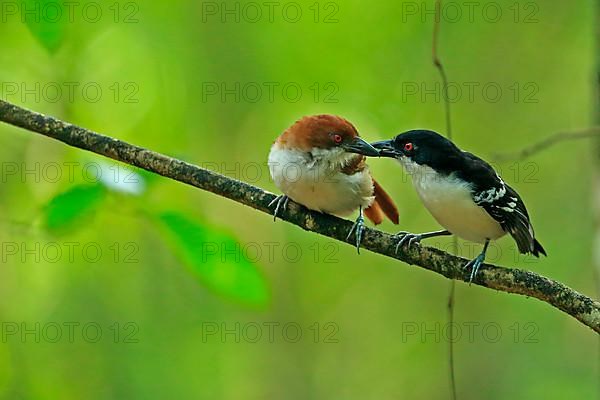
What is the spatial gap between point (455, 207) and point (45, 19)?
168 cm

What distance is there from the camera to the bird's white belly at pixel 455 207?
119 inches

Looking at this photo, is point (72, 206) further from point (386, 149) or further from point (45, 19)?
point (386, 149)

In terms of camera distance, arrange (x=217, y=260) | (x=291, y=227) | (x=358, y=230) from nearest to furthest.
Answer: (x=217, y=260)
(x=358, y=230)
(x=291, y=227)

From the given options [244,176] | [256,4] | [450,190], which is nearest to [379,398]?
[244,176]

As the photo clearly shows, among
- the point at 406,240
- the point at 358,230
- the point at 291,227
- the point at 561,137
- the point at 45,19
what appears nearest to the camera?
the point at 45,19

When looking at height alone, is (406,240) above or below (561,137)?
below

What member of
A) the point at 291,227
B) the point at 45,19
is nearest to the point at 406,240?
the point at 45,19

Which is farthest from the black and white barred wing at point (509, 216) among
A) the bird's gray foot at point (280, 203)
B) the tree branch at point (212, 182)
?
the bird's gray foot at point (280, 203)

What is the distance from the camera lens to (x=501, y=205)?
306 cm

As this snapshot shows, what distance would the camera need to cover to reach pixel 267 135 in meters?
6.79

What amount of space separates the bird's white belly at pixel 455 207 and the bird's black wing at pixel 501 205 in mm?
32

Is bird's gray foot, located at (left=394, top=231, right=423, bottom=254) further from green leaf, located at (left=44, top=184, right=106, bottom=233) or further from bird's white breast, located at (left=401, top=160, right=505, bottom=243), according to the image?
green leaf, located at (left=44, top=184, right=106, bottom=233)

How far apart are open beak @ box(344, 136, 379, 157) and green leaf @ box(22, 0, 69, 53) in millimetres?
1363

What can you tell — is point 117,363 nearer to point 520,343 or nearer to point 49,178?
point 49,178
